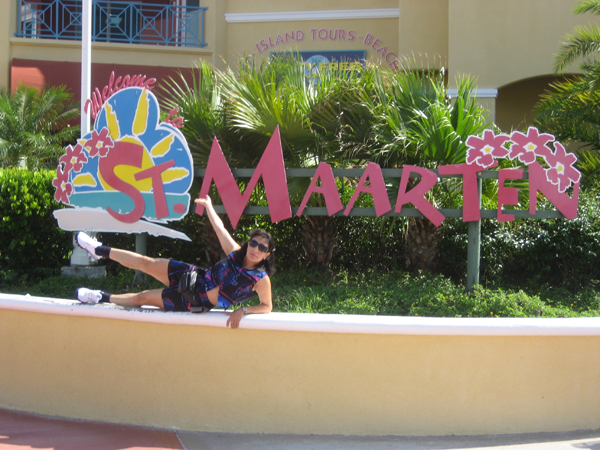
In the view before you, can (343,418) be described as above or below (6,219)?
below

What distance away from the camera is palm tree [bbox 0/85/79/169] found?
430 inches

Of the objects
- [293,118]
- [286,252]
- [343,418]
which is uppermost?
[293,118]

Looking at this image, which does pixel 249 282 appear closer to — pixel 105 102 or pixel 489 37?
pixel 105 102

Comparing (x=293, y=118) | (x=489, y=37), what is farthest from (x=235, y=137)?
(x=489, y=37)

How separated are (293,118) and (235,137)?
2.67 ft

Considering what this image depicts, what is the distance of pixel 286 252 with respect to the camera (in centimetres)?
701

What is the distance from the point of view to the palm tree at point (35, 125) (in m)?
10.9

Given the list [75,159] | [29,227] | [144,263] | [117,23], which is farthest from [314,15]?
[144,263]

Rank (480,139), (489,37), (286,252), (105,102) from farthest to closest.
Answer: (489,37), (286,252), (105,102), (480,139)

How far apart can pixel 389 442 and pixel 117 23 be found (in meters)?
11.5

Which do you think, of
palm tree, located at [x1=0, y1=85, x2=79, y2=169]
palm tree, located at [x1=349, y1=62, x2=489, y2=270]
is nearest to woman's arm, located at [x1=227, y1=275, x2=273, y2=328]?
palm tree, located at [x1=349, y1=62, x2=489, y2=270]

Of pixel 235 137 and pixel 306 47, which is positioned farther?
pixel 306 47

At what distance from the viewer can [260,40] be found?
1282 centimetres

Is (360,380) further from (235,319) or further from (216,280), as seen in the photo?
(216,280)
